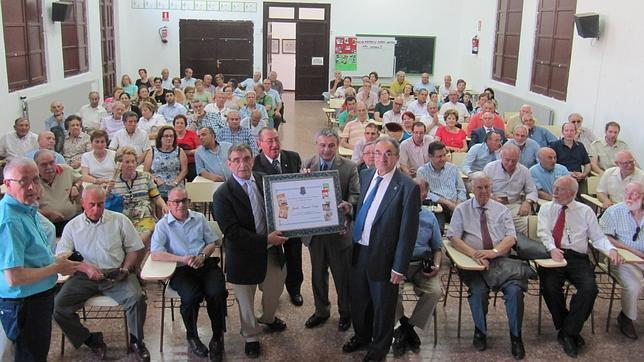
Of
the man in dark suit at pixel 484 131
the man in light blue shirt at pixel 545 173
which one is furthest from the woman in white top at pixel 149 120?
the man in light blue shirt at pixel 545 173

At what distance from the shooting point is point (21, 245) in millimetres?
2971

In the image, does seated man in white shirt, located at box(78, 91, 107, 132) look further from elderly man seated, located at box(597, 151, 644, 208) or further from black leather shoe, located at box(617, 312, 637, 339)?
black leather shoe, located at box(617, 312, 637, 339)

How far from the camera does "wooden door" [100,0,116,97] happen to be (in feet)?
44.8

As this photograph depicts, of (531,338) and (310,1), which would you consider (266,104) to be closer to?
(310,1)

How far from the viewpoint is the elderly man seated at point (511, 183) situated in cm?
576

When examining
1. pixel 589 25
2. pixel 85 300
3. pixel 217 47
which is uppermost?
pixel 589 25

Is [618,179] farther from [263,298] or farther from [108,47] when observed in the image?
[108,47]

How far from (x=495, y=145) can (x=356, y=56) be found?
1092 cm

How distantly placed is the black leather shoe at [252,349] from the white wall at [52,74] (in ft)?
18.0

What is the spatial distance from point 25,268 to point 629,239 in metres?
4.15

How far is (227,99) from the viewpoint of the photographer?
1073 cm

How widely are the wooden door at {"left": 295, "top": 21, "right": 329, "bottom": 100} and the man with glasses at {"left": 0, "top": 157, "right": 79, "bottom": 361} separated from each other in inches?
574

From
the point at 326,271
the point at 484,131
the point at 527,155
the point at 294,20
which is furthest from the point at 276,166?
the point at 294,20

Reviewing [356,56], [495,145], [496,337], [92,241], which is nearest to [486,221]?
[496,337]
